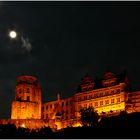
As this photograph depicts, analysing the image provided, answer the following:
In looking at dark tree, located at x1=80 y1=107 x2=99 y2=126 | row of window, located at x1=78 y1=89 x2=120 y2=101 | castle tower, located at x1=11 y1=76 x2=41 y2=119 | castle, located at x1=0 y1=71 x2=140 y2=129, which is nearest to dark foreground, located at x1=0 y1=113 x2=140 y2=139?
dark tree, located at x1=80 y1=107 x2=99 y2=126

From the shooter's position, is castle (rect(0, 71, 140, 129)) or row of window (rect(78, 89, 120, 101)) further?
row of window (rect(78, 89, 120, 101))

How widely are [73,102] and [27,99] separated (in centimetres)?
1223

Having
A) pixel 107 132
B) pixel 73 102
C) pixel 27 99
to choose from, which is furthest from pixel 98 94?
pixel 107 132

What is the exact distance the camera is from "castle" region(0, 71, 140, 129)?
108500 mm

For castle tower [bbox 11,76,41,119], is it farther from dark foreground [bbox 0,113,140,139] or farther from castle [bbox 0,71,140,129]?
dark foreground [bbox 0,113,140,139]

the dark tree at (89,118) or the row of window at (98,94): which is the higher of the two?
the row of window at (98,94)

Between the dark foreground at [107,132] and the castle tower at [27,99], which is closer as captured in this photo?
the dark foreground at [107,132]

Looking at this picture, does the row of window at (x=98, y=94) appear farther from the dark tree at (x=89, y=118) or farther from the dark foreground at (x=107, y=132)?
the dark foreground at (x=107, y=132)

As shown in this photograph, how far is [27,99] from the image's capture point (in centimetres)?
12162

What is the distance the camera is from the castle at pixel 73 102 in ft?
356

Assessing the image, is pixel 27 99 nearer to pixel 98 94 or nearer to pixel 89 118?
pixel 98 94

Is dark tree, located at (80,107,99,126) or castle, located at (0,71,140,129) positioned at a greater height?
castle, located at (0,71,140,129)

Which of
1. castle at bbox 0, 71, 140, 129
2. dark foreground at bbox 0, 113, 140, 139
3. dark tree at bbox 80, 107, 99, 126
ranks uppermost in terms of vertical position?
castle at bbox 0, 71, 140, 129

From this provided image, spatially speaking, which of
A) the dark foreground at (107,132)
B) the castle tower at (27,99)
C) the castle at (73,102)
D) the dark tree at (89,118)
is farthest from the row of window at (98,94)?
the dark foreground at (107,132)
